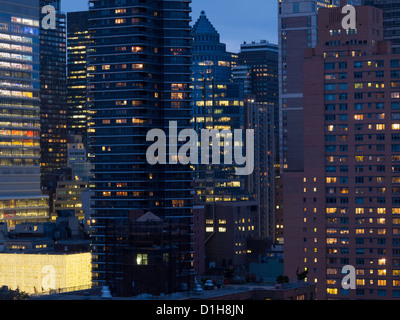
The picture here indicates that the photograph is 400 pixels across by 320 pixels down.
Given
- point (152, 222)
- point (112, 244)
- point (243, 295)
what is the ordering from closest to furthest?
point (243, 295) → point (152, 222) → point (112, 244)

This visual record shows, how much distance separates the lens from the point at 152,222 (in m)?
151

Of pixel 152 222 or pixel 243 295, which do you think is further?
pixel 152 222
